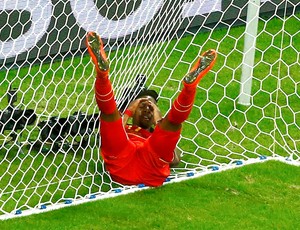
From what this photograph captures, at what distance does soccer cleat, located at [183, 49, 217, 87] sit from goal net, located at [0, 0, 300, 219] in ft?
2.64

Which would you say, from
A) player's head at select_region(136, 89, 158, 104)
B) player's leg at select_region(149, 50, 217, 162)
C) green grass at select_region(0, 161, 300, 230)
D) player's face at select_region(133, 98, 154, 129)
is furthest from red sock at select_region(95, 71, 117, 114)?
player's head at select_region(136, 89, 158, 104)

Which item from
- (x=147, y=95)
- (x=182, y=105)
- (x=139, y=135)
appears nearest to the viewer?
(x=182, y=105)

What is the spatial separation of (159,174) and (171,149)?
194 mm

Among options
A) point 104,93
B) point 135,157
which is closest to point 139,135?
point 135,157

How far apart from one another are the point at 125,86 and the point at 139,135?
0.73 m

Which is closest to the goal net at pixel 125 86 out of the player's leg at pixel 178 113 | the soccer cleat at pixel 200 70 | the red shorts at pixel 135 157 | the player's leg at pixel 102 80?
the red shorts at pixel 135 157

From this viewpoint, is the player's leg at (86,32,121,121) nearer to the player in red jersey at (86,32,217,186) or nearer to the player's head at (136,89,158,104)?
the player in red jersey at (86,32,217,186)

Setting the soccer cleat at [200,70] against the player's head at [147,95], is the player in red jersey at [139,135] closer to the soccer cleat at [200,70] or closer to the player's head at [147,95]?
the soccer cleat at [200,70]

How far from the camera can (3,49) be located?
7746mm

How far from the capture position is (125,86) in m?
6.85

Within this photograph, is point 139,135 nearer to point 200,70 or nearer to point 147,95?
point 147,95

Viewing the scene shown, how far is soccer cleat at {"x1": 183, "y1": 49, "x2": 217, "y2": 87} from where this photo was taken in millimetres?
5629

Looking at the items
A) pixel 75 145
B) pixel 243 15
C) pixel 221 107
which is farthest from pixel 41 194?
pixel 243 15

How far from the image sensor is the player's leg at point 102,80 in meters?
5.59
